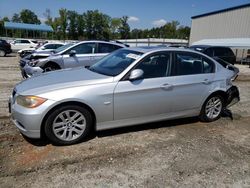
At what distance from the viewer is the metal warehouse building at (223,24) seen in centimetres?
3206

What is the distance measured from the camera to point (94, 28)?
290ft

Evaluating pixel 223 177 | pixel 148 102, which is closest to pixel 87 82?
pixel 148 102

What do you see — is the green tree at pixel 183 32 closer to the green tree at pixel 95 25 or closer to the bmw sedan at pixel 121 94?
the green tree at pixel 95 25

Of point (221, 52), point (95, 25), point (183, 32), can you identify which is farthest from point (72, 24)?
point (221, 52)

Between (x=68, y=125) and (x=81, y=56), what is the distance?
5.67m

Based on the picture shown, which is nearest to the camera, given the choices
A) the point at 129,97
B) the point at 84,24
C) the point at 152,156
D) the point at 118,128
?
the point at 152,156

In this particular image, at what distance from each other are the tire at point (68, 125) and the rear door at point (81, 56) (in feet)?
17.0

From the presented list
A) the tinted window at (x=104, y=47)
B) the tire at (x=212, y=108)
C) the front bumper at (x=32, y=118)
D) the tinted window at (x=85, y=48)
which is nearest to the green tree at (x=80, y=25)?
the tinted window at (x=104, y=47)

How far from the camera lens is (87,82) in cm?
444

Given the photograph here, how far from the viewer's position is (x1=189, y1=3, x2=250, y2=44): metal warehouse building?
32062mm

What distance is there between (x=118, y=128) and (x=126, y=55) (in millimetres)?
1397

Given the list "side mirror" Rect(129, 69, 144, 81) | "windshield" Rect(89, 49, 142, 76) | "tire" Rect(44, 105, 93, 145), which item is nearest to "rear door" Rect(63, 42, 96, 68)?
"windshield" Rect(89, 49, 142, 76)

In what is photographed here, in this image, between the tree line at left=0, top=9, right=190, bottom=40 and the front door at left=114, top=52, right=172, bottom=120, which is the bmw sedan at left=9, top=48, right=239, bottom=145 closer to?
the front door at left=114, top=52, right=172, bottom=120

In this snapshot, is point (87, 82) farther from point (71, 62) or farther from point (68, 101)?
point (71, 62)
